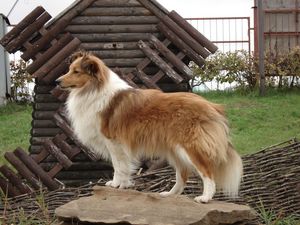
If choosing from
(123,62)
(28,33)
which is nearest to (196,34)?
(123,62)

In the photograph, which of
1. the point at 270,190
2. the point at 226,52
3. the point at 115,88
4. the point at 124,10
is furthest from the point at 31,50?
the point at 226,52

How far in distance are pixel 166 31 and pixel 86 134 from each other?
3.47m

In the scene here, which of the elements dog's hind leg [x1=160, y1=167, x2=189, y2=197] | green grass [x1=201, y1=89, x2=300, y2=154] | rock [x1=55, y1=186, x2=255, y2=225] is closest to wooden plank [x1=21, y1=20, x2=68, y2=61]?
green grass [x1=201, y1=89, x2=300, y2=154]

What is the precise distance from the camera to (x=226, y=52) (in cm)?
1733

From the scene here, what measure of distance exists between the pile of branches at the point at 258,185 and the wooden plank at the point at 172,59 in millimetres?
1992

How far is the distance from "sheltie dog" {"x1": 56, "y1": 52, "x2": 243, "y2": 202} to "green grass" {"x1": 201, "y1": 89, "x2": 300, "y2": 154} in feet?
15.8

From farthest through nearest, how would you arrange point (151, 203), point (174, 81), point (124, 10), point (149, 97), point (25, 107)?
point (25, 107) → point (124, 10) → point (174, 81) → point (149, 97) → point (151, 203)

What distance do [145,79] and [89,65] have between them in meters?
3.01

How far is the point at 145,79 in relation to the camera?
9.13m

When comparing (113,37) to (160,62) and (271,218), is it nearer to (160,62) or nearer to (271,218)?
(160,62)

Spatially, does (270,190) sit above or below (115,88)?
below

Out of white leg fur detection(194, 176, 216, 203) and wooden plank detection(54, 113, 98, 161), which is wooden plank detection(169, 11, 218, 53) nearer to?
wooden plank detection(54, 113, 98, 161)

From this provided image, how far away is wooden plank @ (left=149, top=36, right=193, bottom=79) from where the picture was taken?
9.09 metres

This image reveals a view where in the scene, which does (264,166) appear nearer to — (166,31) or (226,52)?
(166,31)
